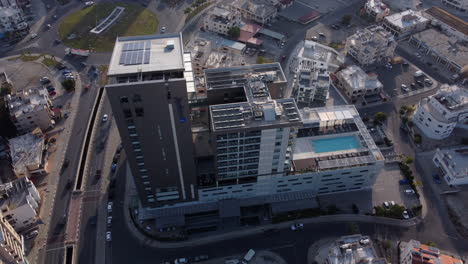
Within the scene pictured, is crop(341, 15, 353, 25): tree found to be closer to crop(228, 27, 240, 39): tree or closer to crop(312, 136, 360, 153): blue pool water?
crop(228, 27, 240, 39): tree

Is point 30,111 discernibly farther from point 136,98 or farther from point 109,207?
point 136,98

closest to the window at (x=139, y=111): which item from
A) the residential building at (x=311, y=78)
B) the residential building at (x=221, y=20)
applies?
the residential building at (x=311, y=78)

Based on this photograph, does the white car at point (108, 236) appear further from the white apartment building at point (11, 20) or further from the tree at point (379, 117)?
the white apartment building at point (11, 20)

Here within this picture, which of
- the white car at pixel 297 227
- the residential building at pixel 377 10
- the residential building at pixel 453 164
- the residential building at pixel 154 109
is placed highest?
the residential building at pixel 154 109

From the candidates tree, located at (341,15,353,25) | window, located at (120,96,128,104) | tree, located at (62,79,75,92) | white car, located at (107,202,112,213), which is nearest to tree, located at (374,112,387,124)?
tree, located at (341,15,353,25)

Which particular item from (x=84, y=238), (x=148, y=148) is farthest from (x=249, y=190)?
(x=84, y=238)

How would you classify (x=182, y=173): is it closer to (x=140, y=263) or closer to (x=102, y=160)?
(x=140, y=263)
